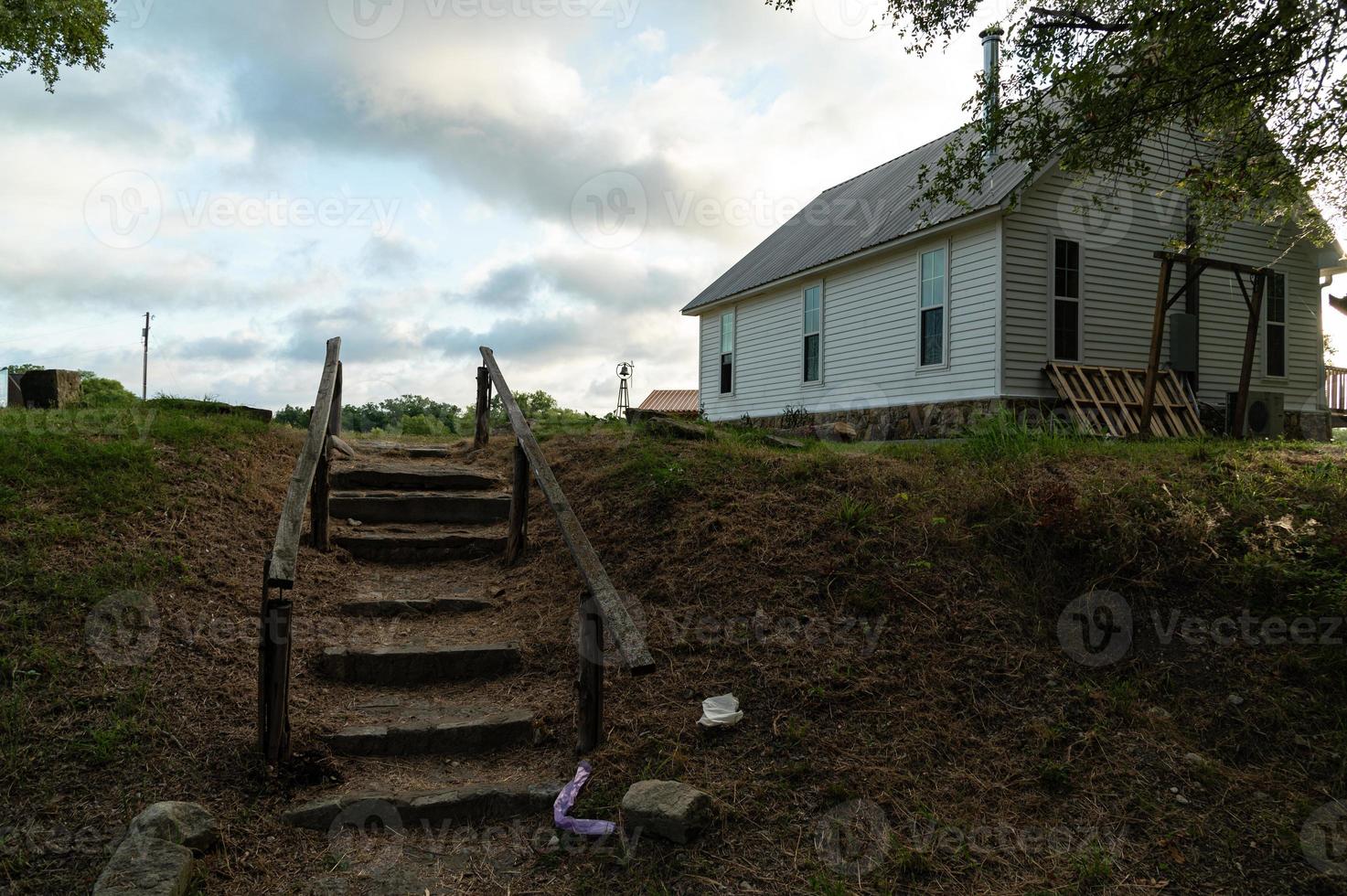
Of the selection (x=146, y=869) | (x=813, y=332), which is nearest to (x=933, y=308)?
(x=813, y=332)

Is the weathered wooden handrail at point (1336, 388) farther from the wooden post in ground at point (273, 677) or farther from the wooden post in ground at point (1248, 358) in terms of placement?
the wooden post in ground at point (273, 677)

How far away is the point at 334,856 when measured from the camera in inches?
113

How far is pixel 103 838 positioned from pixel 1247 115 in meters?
10.3

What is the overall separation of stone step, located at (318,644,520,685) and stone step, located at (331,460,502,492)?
249 cm

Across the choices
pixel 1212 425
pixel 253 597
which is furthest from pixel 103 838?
pixel 1212 425

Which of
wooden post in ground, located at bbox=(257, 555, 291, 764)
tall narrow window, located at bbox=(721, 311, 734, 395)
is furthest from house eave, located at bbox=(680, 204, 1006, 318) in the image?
wooden post in ground, located at bbox=(257, 555, 291, 764)

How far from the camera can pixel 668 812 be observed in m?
2.84

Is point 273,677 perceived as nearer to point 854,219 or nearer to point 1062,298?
point 1062,298

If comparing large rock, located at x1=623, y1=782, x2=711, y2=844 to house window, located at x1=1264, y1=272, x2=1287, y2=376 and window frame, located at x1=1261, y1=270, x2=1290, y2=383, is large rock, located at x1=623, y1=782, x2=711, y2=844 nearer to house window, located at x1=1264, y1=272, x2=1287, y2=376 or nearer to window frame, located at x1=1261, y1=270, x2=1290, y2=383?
window frame, located at x1=1261, y1=270, x2=1290, y2=383

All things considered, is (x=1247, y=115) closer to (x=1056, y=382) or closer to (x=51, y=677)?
(x=1056, y=382)

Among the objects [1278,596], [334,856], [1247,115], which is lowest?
[334,856]

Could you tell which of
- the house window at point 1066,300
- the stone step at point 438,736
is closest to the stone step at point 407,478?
the stone step at point 438,736

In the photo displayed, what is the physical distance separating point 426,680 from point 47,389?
274 inches

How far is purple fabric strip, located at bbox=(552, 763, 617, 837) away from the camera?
292 centimetres
